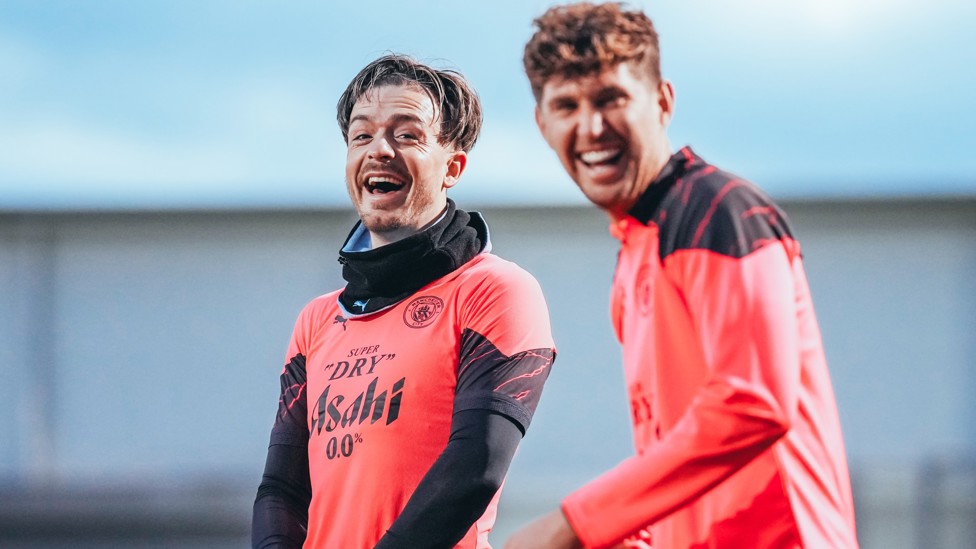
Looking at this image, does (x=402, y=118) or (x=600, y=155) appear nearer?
(x=600, y=155)

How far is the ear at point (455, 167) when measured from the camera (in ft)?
11.0

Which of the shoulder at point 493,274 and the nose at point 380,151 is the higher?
the nose at point 380,151

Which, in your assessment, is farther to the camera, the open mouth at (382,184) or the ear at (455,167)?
the ear at (455,167)

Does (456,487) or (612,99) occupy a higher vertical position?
(612,99)

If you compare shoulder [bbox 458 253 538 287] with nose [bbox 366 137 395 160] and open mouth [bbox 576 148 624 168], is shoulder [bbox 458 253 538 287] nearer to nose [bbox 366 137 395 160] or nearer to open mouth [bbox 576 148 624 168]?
nose [bbox 366 137 395 160]

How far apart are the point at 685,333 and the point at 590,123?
0.39 metres

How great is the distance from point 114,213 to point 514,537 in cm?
698

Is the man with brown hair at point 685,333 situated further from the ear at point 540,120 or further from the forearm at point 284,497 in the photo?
the forearm at point 284,497

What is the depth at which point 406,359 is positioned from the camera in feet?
9.86

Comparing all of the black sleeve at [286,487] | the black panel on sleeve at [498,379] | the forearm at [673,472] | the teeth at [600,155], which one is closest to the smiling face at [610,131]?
the teeth at [600,155]

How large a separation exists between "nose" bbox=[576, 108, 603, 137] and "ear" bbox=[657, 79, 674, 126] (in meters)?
0.13

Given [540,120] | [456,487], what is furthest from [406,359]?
[540,120]

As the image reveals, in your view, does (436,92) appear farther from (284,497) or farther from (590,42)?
(590,42)

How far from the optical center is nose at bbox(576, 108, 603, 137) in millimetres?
1998
